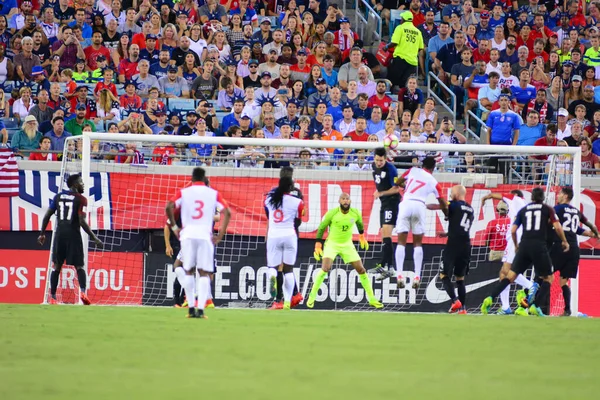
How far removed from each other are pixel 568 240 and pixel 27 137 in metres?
10.4

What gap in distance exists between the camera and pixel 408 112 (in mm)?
22906

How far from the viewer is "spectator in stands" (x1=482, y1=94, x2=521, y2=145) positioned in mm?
23266

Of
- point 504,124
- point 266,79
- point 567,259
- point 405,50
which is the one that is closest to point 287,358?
point 567,259

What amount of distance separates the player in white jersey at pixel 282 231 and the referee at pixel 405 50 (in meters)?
8.60

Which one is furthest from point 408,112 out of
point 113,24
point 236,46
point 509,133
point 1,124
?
point 1,124

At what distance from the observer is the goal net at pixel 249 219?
2095 cm

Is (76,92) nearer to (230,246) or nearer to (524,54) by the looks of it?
(230,246)

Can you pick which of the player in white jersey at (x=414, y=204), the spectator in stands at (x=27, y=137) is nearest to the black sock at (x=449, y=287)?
the player in white jersey at (x=414, y=204)

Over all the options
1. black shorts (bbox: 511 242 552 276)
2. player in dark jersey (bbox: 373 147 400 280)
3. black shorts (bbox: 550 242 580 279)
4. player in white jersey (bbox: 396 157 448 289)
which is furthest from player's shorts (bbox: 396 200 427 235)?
black shorts (bbox: 550 242 580 279)

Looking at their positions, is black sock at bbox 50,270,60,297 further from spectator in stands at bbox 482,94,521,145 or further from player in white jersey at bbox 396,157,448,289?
spectator in stands at bbox 482,94,521,145

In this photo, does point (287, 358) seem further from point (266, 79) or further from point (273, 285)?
point (266, 79)

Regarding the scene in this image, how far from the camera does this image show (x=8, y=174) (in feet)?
67.9

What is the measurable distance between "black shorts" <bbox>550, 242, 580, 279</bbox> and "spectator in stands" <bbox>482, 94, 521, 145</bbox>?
4.93 m

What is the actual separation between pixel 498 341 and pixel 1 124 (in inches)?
500
